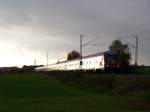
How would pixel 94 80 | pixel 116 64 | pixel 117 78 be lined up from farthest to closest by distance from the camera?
pixel 116 64, pixel 94 80, pixel 117 78

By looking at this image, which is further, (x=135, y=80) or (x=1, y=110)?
(x=135, y=80)

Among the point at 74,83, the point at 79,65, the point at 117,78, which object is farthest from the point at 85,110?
the point at 79,65

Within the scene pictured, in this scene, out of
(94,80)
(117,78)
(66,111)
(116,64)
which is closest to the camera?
(66,111)

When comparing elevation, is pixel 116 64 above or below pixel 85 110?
above

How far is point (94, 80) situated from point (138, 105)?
1976 cm

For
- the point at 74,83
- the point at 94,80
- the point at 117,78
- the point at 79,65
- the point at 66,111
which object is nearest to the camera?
the point at 66,111

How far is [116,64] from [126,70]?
182 centimetres

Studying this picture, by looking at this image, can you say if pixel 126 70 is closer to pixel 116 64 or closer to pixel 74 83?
pixel 116 64

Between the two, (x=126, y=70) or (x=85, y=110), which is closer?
(x=85, y=110)

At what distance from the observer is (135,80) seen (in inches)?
1316

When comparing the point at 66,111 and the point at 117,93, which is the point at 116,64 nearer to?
the point at 117,93

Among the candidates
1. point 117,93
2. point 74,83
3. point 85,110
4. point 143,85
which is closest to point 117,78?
point 117,93

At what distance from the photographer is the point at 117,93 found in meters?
34.7

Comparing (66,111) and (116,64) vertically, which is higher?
(116,64)
